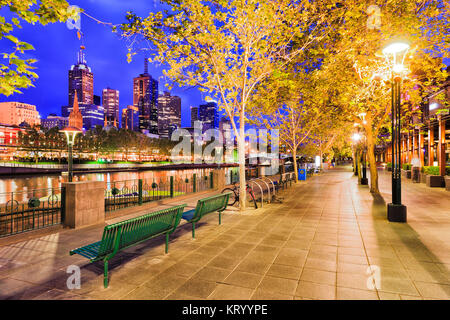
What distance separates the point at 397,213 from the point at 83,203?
393 inches

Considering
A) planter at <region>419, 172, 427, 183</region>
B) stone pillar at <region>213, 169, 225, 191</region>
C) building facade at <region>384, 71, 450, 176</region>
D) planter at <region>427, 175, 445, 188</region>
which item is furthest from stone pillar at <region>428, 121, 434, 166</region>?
stone pillar at <region>213, 169, 225, 191</region>

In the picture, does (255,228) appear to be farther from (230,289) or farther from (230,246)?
(230,289)

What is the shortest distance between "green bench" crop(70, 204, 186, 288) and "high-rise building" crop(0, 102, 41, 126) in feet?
756

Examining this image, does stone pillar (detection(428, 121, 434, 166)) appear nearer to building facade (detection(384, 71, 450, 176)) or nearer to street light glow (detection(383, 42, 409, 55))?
building facade (detection(384, 71, 450, 176))

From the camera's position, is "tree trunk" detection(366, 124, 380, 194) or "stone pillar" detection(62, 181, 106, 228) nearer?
"stone pillar" detection(62, 181, 106, 228)

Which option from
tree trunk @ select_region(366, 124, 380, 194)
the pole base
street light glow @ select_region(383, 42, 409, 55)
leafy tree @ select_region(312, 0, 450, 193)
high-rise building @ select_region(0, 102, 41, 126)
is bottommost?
the pole base

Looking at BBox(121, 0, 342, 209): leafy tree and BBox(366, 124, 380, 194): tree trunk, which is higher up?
BBox(121, 0, 342, 209): leafy tree

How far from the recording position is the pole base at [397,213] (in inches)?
321

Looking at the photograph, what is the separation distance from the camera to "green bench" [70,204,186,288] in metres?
3.98

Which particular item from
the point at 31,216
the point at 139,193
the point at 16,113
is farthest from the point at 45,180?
the point at 16,113

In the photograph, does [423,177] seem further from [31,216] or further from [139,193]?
[31,216]

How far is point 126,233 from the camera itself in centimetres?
436

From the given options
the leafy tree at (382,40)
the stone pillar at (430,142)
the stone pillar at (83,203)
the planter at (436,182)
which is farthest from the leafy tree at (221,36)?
the stone pillar at (430,142)
